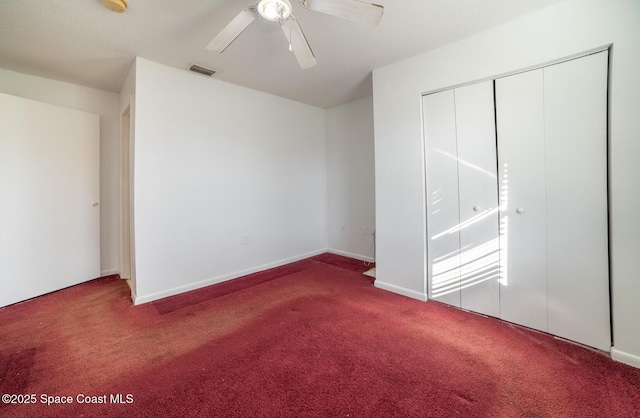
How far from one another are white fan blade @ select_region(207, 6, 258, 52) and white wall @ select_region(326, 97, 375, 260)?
102 inches

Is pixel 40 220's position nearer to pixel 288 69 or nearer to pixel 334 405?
pixel 288 69

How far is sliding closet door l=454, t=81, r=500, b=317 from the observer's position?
2205 mm

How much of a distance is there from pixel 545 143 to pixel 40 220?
481cm

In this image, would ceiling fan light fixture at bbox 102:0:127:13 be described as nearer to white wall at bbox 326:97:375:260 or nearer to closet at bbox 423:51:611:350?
closet at bbox 423:51:611:350

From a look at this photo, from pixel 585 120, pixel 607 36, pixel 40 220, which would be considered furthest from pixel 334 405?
pixel 40 220

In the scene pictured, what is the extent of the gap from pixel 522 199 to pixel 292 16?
214 centimetres

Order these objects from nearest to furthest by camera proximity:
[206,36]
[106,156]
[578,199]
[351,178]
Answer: [578,199]
[206,36]
[106,156]
[351,178]

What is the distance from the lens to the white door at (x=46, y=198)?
8.31 ft

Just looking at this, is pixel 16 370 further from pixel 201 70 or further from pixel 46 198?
pixel 201 70

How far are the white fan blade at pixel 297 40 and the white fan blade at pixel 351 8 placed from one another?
0.44 feet

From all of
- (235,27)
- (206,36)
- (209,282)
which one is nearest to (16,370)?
(209,282)

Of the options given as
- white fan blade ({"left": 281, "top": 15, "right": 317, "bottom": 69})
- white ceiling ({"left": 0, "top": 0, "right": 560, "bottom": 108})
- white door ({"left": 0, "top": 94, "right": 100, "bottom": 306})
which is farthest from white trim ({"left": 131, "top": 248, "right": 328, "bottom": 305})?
white fan blade ({"left": 281, "top": 15, "right": 317, "bottom": 69})

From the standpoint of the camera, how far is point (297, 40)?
1.65 m

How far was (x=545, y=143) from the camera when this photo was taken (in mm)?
1950
